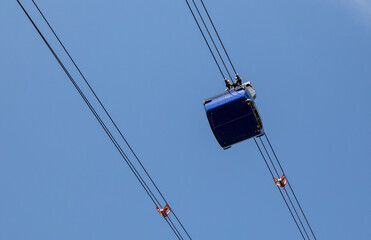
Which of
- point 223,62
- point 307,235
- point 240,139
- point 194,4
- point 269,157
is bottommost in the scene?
point 307,235

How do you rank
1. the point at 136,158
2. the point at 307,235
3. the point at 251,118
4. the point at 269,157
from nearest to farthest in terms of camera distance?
the point at 136,158, the point at 251,118, the point at 269,157, the point at 307,235

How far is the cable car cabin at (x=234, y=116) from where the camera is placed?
1931 centimetres

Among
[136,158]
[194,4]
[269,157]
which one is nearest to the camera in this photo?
[194,4]

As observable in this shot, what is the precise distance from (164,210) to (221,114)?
487 centimetres

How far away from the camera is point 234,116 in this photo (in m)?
19.5

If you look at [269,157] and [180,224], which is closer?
[180,224]

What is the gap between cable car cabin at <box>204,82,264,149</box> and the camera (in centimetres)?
1931

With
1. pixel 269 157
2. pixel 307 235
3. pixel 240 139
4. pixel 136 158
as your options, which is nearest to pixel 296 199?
pixel 307 235

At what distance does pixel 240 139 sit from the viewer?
2016cm

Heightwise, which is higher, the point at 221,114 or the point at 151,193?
the point at 221,114

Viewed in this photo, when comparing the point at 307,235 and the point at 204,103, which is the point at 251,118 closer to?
the point at 204,103

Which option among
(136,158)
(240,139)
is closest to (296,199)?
(240,139)

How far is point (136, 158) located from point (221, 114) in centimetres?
432

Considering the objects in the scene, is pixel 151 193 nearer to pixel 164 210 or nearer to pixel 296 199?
pixel 164 210
